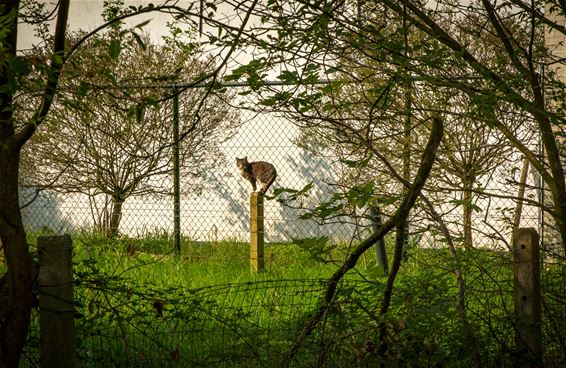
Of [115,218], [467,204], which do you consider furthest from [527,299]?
[115,218]

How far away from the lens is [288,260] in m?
7.47

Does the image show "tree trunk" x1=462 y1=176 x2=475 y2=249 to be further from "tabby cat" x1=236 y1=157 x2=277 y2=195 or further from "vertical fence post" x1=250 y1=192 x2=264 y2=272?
"tabby cat" x1=236 y1=157 x2=277 y2=195

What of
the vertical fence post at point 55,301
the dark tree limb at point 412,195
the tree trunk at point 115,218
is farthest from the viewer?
the tree trunk at point 115,218

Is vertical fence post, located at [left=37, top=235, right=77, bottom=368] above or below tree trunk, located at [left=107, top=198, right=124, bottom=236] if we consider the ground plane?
below

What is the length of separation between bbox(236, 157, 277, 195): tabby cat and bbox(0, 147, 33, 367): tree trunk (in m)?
5.83

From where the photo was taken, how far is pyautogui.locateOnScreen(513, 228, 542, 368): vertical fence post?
327 cm

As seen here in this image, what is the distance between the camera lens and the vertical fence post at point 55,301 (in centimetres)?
315

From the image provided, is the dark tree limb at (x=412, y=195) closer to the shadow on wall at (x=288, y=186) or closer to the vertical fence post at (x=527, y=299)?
the vertical fence post at (x=527, y=299)

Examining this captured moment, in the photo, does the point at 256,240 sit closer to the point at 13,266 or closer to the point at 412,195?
the point at 13,266

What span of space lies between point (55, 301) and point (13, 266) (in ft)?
0.77

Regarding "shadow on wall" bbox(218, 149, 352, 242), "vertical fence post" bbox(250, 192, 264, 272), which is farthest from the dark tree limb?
"shadow on wall" bbox(218, 149, 352, 242)

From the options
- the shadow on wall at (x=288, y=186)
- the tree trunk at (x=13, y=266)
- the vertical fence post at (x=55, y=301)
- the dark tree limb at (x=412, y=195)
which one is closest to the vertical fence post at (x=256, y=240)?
the shadow on wall at (x=288, y=186)

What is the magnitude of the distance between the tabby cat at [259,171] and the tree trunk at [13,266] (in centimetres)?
583

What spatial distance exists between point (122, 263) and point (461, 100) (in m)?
3.26
